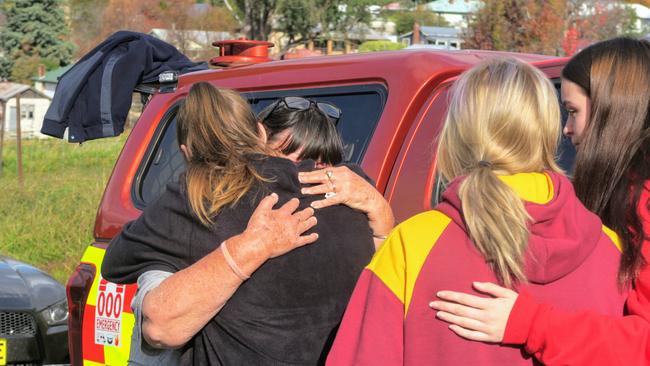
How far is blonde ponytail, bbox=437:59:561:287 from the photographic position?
1798 millimetres

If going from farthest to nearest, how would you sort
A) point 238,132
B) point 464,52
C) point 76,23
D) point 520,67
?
point 76,23, point 464,52, point 238,132, point 520,67

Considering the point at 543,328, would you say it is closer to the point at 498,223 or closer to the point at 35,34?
the point at 498,223

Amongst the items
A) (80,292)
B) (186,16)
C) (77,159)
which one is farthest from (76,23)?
(80,292)

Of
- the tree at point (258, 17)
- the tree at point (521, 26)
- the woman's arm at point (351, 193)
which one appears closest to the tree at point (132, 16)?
the tree at point (258, 17)

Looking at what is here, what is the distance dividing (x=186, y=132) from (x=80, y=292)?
4.68 feet

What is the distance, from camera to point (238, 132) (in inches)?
92.7

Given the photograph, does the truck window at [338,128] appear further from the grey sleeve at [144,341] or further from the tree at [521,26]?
the tree at [521,26]

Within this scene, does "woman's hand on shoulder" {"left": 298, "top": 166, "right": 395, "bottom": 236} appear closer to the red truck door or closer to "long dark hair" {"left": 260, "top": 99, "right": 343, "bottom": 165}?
"long dark hair" {"left": 260, "top": 99, "right": 343, "bottom": 165}

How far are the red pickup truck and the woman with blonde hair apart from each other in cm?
80

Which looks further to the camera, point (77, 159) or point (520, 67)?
point (77, 159)

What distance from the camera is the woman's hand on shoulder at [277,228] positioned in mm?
2201

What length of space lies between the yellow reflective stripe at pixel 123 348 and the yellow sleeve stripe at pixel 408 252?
5.25ft

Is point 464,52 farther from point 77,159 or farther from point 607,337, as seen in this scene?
point 77,159

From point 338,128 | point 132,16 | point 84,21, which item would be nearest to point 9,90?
point 338,128
